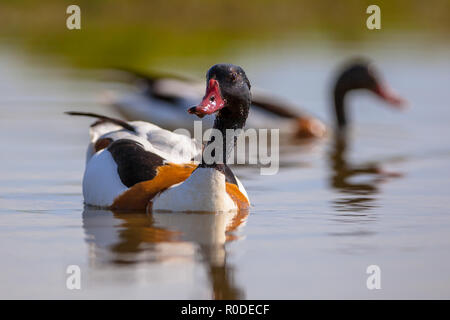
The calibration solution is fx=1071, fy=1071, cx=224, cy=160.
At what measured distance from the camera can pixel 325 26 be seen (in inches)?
1336

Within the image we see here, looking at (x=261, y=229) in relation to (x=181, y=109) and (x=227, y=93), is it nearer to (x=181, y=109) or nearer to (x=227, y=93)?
(x=227, y=93)

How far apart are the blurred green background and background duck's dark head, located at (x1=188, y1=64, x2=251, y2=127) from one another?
575 inches

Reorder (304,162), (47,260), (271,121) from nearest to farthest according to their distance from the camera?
(47,260) < (304,162) < (271,121)

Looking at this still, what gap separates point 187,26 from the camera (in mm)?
32375

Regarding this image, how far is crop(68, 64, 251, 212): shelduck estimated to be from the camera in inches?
319

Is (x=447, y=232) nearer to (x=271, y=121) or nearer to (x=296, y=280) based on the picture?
(x=296, y=280)

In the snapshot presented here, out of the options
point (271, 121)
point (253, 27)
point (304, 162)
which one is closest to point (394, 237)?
point (304, 162)

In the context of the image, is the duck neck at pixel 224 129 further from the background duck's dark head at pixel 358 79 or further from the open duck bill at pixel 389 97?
the background duck's dark head at pixel 358 79

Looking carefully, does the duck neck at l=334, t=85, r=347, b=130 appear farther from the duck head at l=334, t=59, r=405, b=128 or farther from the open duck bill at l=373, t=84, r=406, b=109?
the open duck bill at l=373, t=84, r=406, b=109

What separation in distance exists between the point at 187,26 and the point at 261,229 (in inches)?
978

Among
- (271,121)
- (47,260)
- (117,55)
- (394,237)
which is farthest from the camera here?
(117,55)

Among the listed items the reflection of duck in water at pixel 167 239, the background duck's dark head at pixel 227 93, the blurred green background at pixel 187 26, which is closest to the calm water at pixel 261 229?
the reflection of duck in water at pixel 167 239

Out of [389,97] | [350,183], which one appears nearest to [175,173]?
[350,183]

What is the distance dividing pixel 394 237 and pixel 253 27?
26.5 m
